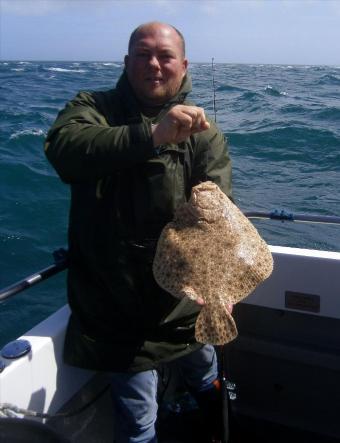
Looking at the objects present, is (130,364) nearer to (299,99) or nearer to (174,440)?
(174,440)

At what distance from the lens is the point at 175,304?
254 cm

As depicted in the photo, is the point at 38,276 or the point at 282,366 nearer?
the point at 38,276

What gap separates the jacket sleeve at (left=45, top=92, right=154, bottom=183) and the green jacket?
0.06 feet

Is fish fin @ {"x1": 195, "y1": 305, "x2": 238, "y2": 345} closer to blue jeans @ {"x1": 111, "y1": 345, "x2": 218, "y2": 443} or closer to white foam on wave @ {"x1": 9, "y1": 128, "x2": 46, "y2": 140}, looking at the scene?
blue jeans @ {"x1": 111, "y1": 345, "x2": 218, "y2": 443}

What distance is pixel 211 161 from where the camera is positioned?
2.45 metres

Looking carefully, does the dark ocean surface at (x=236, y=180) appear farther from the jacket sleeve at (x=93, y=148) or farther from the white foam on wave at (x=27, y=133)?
the jacket sleeve at (x=93, y=148)

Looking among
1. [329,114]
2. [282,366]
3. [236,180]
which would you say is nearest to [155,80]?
[282,366]

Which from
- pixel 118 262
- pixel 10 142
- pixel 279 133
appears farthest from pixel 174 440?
pixel 279 133

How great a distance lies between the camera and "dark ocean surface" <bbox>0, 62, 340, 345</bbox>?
7414mm

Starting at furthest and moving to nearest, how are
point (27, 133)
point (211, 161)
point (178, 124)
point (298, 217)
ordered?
point (27, 133) < point (298, 217) < point (211, 161) < point (178, 124)

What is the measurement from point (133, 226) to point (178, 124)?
0.61 metres

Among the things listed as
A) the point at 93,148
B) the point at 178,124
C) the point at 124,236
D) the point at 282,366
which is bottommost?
the point at 282,366

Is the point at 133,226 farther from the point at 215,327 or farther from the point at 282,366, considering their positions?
the point at 282,366

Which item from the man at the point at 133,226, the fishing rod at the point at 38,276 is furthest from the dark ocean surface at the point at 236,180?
the man at the point at 133,226
